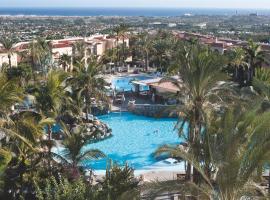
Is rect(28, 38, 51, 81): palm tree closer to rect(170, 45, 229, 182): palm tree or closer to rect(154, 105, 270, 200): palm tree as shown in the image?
rect(170, 45, 229, 182): palm tree

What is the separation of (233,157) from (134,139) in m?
18.0

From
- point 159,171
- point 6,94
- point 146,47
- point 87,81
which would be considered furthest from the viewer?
point 146,47

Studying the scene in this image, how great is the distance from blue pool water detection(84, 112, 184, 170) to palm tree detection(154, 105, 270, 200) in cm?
1170

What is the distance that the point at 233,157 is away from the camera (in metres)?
7.65

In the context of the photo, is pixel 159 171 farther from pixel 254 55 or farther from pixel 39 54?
pixel 39 54

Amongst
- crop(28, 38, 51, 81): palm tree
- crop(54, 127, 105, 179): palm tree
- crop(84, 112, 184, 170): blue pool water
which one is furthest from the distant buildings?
crop(54, 127, 105, 179): palm tree

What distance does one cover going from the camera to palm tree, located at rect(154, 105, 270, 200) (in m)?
7.39

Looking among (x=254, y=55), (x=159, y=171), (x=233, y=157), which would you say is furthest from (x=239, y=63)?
(x=233, y=157)

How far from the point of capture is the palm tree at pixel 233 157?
24.2ft

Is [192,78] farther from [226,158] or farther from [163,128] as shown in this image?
[163,128]

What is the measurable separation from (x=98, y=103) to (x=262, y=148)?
23426 mm

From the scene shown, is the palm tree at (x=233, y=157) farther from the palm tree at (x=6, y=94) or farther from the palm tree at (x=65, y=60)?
the palm tree at (x=65, y=60)

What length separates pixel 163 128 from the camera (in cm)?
2744

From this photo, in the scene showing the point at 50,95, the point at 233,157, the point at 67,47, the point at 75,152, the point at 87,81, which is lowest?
the point at 67,47
